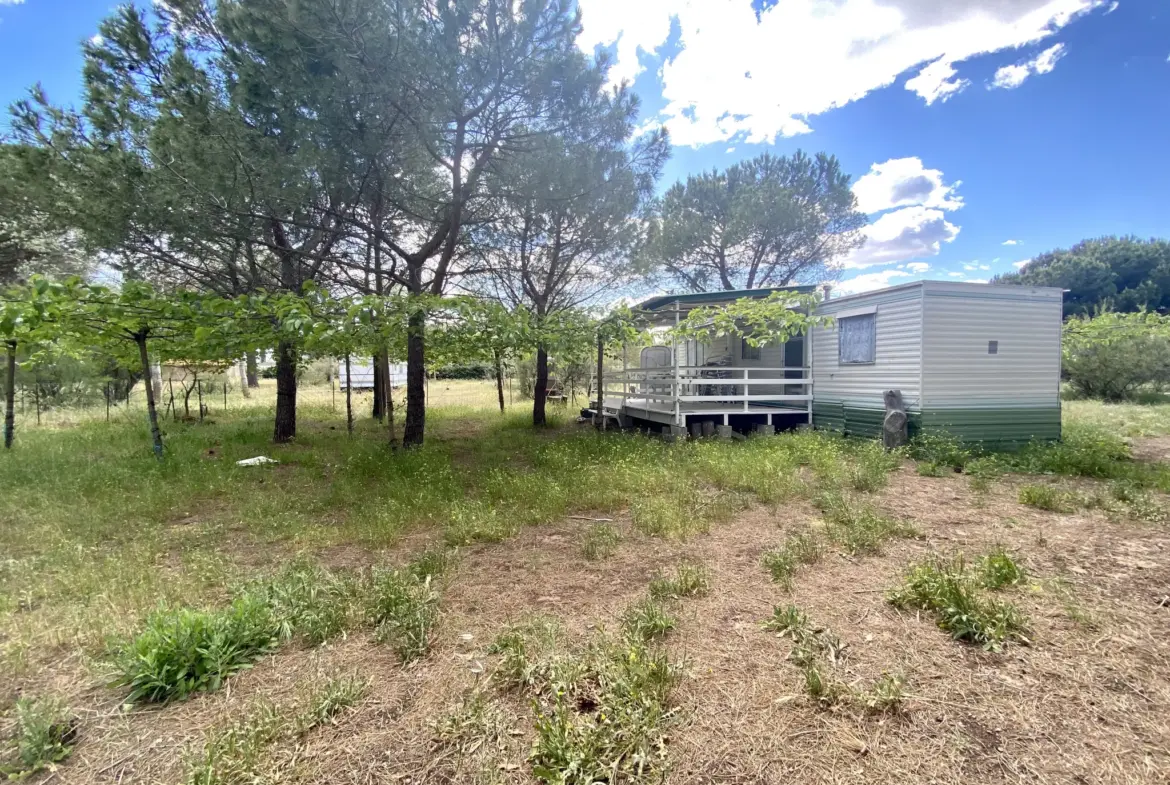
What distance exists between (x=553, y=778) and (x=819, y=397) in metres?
9.07

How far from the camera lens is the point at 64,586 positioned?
3047 mm

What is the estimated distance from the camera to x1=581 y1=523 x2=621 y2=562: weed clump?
3.62 meters

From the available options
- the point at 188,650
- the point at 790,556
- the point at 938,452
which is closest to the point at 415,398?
the point at 188,650

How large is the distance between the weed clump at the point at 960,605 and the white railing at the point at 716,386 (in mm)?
4940

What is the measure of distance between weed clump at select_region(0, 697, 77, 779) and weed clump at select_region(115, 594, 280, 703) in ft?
0.66

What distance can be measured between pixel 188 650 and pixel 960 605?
147 inches

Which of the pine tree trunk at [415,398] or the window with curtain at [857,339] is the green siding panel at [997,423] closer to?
the window with curtain at [857,339]

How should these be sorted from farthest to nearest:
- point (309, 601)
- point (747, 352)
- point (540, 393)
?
point (540, 393) → point (747, 352) → point (309, 601)

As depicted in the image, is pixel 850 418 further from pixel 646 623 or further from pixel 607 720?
pixel 607 720

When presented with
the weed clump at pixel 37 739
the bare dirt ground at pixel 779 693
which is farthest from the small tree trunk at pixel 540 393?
the weed clump at pixel 37 739

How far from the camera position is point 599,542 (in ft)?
12.5

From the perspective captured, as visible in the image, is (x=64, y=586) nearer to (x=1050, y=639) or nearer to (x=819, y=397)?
(x=1050, y=639)

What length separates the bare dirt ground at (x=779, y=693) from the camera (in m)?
1.71

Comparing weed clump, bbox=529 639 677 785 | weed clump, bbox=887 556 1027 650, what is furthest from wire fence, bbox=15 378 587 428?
weed clump, bbox=887 556 1027 650
